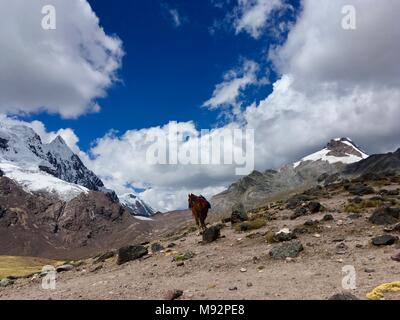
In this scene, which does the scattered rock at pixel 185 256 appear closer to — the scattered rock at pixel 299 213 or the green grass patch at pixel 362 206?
the scattered rock at pixel 299 213

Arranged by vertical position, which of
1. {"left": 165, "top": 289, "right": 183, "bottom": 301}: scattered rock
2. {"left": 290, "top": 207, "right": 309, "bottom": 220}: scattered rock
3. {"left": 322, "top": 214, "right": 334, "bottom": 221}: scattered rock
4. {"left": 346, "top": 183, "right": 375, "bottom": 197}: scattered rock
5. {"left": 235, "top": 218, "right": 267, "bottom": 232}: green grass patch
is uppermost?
{"left": 346, "top": 183, "right": 375, "bottom": 197}: scattered rock

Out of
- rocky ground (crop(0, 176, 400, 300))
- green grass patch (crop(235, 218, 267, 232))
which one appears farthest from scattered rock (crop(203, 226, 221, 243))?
green grass patch (crop(235, 218, 267, 232))

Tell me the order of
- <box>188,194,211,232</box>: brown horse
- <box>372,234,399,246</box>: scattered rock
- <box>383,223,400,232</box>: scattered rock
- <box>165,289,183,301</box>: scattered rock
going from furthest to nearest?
<box>188,194,211,232</box>: brown horse → <box>383,223,400,232</box>: scattered rock → <box>372,234,399,246</box>: scattered rock → <box>165,289,183,301</box>: scattered rock

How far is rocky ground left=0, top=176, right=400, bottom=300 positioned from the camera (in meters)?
17.0

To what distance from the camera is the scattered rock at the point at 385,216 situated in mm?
26312

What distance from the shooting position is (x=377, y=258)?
19500 mm

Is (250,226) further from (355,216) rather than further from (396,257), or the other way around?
(396,257)

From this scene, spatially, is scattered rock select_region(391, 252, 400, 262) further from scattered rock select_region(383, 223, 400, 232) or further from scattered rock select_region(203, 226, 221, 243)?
scattered rock select_region(203, 226, 221, 243)

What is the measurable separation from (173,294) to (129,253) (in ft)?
39.7

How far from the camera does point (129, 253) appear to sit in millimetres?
28484

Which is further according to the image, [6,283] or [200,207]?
[200,207]

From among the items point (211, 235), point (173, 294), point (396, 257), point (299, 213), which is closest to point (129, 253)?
point (211, 235)

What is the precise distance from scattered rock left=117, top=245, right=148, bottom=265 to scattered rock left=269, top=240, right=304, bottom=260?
9853 millimetres

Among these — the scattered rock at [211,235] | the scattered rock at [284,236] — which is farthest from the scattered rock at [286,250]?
the scattered rock at [211,235]
